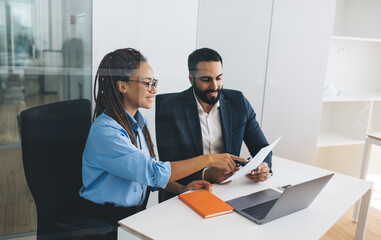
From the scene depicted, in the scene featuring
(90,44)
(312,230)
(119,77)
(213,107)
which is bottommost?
(312,230)

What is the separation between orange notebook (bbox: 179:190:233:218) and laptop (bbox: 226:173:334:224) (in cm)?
4

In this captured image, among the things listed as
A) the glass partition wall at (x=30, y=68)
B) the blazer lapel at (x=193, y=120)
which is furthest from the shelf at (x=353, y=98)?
the glass partition wall at (x=30, y=68)

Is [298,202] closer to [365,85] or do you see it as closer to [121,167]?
[121,167]

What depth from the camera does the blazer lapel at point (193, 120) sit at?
63.2 inches

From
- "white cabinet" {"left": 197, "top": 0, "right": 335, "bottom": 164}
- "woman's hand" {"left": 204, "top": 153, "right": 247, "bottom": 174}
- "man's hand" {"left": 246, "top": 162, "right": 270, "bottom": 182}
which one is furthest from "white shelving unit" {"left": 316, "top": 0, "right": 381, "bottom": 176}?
"woman's hand" {"left": 204, "top": 153, "right": 247, "bottom": 174}

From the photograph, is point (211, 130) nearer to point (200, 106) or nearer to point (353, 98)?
point (200, 106)

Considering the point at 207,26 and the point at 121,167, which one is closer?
the point at 121,167

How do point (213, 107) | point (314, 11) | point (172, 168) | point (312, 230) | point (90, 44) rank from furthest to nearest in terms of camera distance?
point (314, 11), point (213, 107), point (90, 44), point (172, 168), point (312, 230)

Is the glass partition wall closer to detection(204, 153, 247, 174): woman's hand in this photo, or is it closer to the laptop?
detection(204, 153, 247, 174): woman's hand

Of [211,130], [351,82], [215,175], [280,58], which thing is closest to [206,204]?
[215,175]

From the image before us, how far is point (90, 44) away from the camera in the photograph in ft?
4.77

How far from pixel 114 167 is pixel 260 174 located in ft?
1.87

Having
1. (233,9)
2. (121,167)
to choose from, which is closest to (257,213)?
(121,167)

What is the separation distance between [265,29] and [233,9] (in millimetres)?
342
